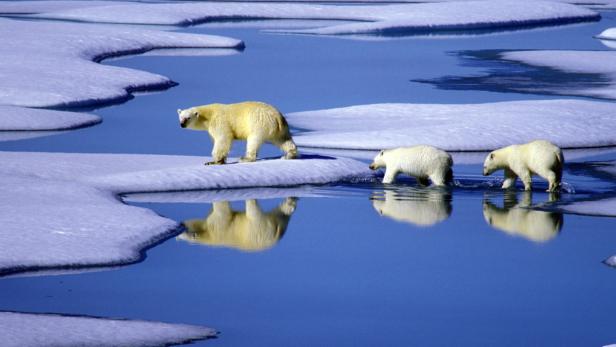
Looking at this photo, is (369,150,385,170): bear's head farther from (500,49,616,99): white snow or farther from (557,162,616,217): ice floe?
(500,49,616,99): white snow

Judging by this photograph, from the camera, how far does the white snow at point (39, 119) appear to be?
11.9 meters

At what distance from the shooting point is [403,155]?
9.06 metres

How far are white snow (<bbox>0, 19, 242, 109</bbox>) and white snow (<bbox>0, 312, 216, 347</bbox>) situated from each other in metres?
7.90

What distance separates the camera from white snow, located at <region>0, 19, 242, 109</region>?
45.5 feet

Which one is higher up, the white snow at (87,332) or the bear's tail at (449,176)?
the white snow at (87,332)

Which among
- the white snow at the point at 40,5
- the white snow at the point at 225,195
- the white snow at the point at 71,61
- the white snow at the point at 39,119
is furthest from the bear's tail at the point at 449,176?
the white snow at the point at 40,5

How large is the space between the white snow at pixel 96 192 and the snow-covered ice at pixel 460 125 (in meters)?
1.61

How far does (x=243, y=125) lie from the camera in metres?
9.45

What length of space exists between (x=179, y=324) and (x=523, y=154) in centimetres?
399

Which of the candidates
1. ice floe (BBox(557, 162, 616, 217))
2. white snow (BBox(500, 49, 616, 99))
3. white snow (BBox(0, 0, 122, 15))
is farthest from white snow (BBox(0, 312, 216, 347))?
white snow (BBox(0, 0, 122, 15))

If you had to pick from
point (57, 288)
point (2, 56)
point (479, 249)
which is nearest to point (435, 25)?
point (2, 56)

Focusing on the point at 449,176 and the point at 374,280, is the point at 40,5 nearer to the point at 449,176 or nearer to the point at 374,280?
the point at 449,176

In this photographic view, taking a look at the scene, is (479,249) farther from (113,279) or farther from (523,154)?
(113,279)

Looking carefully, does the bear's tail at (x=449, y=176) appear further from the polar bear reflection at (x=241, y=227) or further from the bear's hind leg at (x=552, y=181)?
the polar bear reflection at (x=241, y=227)
